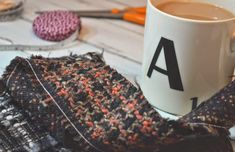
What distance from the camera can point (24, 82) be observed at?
0.42 m

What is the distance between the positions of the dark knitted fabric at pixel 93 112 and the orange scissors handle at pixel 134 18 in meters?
0.21

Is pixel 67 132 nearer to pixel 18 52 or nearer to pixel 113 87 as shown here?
pixel 113 87

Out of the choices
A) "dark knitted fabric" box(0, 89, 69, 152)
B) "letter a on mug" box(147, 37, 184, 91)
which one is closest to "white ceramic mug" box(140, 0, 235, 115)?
"letter a on mug" box(147, 37, 184, 91)

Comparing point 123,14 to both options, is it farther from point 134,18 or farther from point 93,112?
point 93,112

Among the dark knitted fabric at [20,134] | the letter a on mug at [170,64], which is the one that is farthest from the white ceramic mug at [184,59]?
the dark knitted fabric at [20,134]

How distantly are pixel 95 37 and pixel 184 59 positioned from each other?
0.67 feet

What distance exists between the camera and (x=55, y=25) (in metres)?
0.59

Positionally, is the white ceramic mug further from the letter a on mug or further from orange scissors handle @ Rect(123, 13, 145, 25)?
orange scissors handle @ Rect(123, 13, 145, 25)

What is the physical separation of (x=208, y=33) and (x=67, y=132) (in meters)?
0.15

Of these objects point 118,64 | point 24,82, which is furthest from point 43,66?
point 118,64

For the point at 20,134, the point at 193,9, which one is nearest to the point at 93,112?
the point at 20,134

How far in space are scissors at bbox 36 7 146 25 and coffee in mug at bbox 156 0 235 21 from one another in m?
0.16

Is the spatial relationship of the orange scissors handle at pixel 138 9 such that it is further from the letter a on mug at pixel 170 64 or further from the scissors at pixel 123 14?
the letter a on mug at pixel 170 64

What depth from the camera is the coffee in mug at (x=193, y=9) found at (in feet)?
1.58
